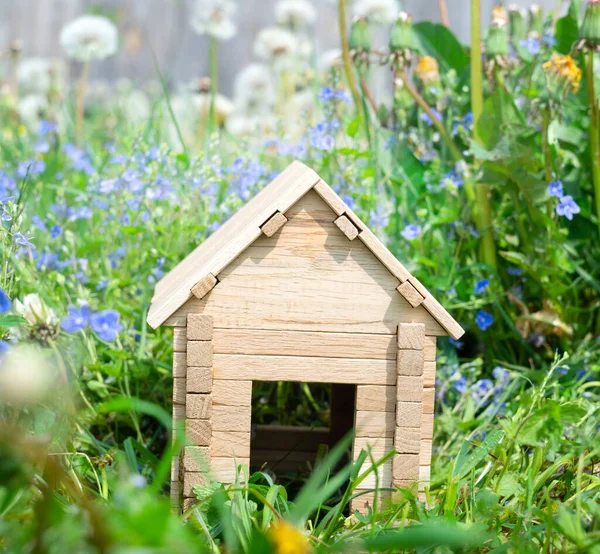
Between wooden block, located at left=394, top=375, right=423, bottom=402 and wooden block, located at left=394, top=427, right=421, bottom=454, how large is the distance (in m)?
0.06

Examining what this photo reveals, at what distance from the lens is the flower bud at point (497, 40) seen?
2090mm

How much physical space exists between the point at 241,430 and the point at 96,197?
1138 millimetres

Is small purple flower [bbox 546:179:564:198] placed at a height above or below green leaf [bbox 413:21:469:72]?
below

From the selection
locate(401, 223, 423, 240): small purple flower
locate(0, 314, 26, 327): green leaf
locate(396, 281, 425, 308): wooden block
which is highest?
locate(401, 223, 423, 240): small purple flower

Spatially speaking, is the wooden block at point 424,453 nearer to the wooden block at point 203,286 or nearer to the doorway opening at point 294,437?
the doorway opening at point 294,437

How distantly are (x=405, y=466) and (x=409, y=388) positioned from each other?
16 cm

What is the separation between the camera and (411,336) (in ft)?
4.91

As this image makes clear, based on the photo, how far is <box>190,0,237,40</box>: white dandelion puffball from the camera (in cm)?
339

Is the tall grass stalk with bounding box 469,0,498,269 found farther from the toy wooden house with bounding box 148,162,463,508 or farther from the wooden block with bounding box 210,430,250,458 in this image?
the wooden block with bounding box 210,430,250,458

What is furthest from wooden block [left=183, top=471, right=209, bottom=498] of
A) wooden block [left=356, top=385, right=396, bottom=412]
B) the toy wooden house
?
wooden block [left=356, top=385, right=396, bottom=412]

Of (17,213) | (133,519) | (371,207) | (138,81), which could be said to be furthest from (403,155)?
(138,81)

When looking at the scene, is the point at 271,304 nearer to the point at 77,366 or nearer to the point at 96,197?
the point at 77,366

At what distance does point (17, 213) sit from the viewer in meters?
1.53

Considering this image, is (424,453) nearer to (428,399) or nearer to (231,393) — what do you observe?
(428,399)
